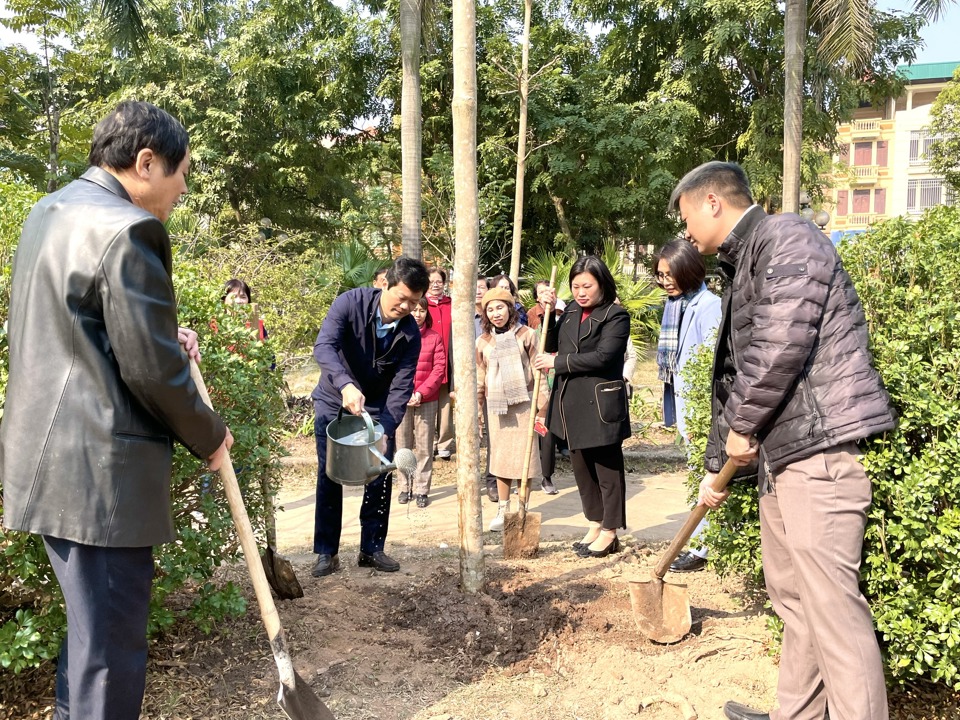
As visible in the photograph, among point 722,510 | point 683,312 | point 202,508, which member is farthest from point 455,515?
point 202,508

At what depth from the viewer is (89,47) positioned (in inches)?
808

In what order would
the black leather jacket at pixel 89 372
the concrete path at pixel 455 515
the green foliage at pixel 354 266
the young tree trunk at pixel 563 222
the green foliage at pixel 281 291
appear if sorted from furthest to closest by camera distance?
the young tree trunk at pixel 563 222 → the green foliage at pixel 354 266 → the green foliage at pixel 281 291 → the concrete path at pixel 455 515 → the black leather jacket at pixel 89 372

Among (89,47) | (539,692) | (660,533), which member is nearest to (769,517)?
(539,692)

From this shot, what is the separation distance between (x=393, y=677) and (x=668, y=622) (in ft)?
4.53

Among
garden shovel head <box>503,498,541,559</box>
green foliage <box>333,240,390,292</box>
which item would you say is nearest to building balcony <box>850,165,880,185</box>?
green foliage <box>333,240,390,292</box>

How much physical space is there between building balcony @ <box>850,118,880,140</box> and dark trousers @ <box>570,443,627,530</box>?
162 ft

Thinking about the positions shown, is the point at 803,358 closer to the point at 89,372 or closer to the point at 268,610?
the point at 268,610

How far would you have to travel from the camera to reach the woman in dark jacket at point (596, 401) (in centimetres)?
519

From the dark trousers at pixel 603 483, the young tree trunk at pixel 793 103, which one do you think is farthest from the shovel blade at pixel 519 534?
the young tree trunk at pixel 793 103

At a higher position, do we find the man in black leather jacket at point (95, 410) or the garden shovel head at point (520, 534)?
the man in black leather jacket at point (95, 410)

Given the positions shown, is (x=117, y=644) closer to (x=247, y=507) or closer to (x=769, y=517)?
(x=247, y=507)

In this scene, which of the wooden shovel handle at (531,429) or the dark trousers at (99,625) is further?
the wooden shovel handle at (531,429)

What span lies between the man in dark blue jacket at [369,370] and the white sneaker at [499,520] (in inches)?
46.8

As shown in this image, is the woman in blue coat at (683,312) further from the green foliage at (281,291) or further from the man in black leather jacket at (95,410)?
the green foliage at (281,291)
